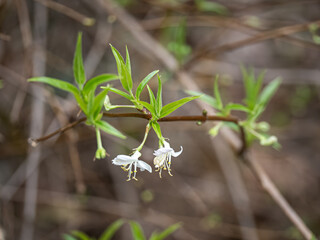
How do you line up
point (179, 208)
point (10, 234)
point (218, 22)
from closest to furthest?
1. point (10, 234)
2. point (218, 22)
3. point (179, 208)

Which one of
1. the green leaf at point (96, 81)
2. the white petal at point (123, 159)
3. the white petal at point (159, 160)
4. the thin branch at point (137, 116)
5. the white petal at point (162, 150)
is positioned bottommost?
the white petal at point (123, 159)

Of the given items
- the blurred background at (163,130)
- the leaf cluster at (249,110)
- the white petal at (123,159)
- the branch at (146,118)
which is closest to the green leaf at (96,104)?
the branch at (146,118)

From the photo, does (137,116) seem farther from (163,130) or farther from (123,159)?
(163,130)

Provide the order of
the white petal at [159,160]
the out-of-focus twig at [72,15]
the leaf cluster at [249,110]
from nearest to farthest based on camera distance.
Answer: the white petal at [159,160] < the leaf cluster at [249,110] < the out-of-focus twig at [72,15]

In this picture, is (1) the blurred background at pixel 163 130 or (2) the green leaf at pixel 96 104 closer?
(2) the green leaf at pixel 96 104

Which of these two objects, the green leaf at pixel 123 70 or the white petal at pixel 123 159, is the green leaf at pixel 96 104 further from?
the white petal at pixel 123 159

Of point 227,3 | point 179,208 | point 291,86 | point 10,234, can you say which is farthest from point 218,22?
point 10,234

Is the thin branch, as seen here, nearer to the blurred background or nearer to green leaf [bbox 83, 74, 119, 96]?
green leaf [bbox 83, 74, 119, 96]

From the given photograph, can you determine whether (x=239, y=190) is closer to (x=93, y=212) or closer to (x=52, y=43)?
(x=93, y=212)
